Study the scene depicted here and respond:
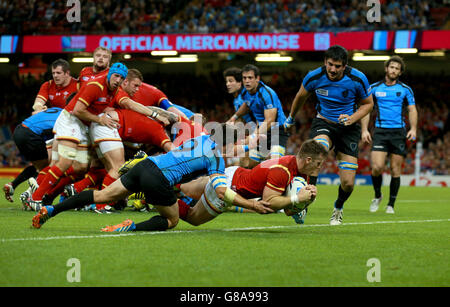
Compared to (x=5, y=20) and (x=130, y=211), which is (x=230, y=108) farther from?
Result: (x=130, y=211)

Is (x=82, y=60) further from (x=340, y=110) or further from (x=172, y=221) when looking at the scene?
(x=172, y=221)

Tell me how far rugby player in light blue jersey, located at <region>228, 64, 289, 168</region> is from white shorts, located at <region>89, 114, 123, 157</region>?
2659 mm

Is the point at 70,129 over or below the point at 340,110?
below

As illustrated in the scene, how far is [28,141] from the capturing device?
9914 millimetres

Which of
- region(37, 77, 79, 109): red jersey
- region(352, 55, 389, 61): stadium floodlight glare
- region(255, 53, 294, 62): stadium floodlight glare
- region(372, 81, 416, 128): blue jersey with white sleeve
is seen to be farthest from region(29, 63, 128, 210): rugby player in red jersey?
region(352, 55, 389, 61): stadium floodlight glare

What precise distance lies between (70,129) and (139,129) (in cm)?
110

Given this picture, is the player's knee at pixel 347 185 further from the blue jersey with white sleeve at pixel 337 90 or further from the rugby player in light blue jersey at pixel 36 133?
the rugby player in light blue jersey at pixel 36 133

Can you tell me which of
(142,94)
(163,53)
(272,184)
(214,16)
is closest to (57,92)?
(142,94)

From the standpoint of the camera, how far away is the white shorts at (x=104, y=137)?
29.1 feet

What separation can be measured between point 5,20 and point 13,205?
64.9 ft

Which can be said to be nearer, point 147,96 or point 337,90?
point 337,90

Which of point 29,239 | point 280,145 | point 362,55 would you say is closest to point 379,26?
point 362,55

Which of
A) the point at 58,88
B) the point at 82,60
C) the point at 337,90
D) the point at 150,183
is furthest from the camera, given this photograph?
the point at 82,60

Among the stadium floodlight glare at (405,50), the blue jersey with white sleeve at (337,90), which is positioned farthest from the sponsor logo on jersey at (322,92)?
the stadium floodlight glare at (405,50)
